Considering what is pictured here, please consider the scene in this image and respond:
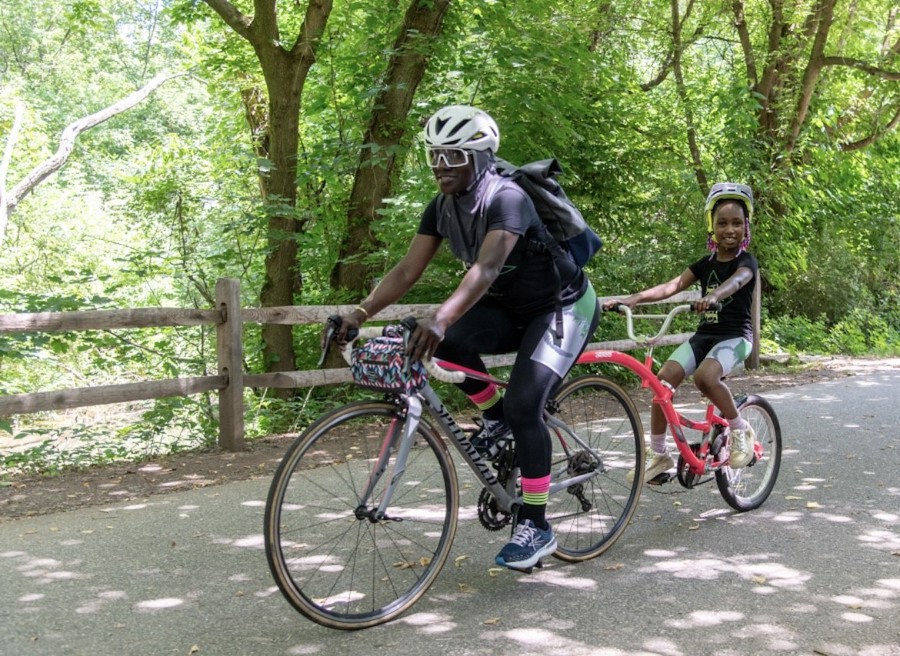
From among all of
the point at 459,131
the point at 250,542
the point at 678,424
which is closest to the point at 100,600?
the point at 250,542

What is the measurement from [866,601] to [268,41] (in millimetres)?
9289

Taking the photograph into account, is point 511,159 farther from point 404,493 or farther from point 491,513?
point 491,513

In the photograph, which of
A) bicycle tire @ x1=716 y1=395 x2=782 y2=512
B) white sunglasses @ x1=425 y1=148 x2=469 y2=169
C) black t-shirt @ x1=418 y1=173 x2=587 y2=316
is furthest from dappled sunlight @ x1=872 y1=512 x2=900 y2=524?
white sunglasses @ x1=425 y1=148 x2=469 y2=169

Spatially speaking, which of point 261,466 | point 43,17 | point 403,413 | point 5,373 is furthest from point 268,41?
point 43,17

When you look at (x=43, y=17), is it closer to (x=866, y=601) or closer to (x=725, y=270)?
(x=725, y=270)

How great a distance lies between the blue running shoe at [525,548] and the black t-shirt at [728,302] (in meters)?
2.00

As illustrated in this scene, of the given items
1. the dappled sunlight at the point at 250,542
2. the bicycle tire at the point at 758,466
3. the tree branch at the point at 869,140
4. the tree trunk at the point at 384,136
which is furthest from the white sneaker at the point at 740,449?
the tree branch at the point at 869,140

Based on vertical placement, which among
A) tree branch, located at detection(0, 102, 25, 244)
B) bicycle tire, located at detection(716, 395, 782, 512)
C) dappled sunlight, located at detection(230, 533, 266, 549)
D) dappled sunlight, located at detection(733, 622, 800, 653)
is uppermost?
tree branch, located at detection(0, 102, 25, 244)

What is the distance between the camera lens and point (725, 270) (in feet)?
18.3

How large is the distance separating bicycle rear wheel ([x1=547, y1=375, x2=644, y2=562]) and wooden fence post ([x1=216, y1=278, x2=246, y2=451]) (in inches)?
152

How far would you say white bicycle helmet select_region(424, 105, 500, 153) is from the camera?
398 cm

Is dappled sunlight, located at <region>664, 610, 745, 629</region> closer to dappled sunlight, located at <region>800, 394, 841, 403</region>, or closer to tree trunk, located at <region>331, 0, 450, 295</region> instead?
dappled sunlight, located at <region>800, 394, 841, 403</region>

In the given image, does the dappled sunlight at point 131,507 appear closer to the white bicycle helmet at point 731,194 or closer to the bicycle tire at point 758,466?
the bicycle tire at point 758,466

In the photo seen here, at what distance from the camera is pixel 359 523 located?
4.37m
